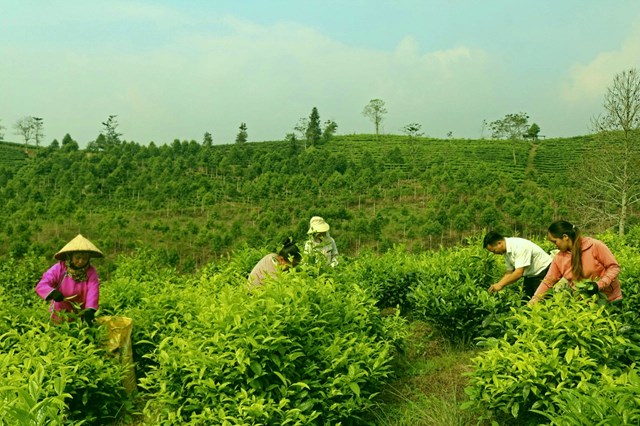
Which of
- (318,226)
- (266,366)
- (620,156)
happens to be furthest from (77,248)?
(620,156)

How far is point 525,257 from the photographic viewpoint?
484 centimetres

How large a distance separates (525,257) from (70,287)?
4.25m

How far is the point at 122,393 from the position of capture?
3941mm

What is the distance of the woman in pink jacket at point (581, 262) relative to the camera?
13.0ft

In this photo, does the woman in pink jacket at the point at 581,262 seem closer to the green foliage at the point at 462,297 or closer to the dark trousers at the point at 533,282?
the green foliage at the point at 462,297

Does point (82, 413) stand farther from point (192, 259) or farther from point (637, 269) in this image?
point (192, 259)

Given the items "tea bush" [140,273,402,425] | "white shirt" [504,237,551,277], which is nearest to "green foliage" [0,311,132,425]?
"tea bush" [140,273,402,425]

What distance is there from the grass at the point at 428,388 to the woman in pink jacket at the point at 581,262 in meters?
1.04

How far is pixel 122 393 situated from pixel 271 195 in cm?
3817

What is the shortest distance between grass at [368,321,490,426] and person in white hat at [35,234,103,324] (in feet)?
8.51

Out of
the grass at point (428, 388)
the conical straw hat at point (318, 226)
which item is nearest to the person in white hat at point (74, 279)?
the conical straw hat at point (318, 226)

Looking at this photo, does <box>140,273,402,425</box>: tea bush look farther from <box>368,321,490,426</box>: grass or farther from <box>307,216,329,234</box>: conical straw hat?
<box>307,216,329,234</box>: conical straw hat

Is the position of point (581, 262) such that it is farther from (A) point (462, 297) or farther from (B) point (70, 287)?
(B) point (70, 287)

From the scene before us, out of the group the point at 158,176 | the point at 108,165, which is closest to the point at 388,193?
the point at 158,176
